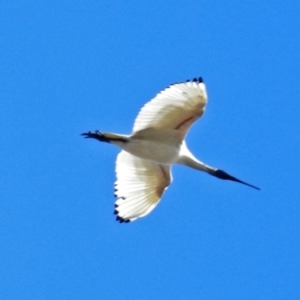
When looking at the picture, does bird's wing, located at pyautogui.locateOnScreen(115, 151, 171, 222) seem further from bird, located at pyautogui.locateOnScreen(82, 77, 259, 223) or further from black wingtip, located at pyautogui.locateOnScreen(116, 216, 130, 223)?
black wingtip, located at pyautogui.locateOnScreen(116, 216, 130, 223)

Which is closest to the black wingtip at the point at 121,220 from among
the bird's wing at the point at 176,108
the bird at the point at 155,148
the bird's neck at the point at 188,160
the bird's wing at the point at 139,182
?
the bird at the point at 155,148

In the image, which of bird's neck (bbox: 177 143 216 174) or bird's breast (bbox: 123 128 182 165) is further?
bird's neck (bbox: 177 143 216 174)

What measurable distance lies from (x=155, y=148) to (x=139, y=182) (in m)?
1.09

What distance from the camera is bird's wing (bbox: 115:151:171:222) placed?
22.9m

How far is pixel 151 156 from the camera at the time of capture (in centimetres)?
2242

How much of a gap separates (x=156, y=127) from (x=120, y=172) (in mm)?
1465

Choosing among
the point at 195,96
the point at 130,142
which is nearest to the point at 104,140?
the point at 130,142

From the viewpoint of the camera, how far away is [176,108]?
Answer: 2173 cm

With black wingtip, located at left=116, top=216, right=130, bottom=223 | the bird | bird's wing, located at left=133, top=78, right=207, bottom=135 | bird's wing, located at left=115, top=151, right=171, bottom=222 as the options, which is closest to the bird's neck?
the bird

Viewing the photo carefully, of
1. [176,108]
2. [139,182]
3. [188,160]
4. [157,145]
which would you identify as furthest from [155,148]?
[139,182]

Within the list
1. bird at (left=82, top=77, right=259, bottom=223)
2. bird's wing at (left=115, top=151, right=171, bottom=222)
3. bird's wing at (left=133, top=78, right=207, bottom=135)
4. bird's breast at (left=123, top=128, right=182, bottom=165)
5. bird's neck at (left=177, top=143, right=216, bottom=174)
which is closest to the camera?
bird's wing at (left=133, top=78, right=207, bottom=135)

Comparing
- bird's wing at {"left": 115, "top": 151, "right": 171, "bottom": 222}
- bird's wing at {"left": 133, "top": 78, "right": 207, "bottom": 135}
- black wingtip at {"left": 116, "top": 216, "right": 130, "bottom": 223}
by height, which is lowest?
black wingtip at {"left": 116, "top": 216, "right": 130, "bottom": 223}

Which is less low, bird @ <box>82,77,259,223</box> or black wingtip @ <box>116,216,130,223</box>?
bird @ <box>82,77,259,223</box>

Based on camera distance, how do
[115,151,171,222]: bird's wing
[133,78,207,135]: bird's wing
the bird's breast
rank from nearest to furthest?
[133,78,207,135]: bird's wing → the bird's breast → [115,151,171,222]: bird's wing
